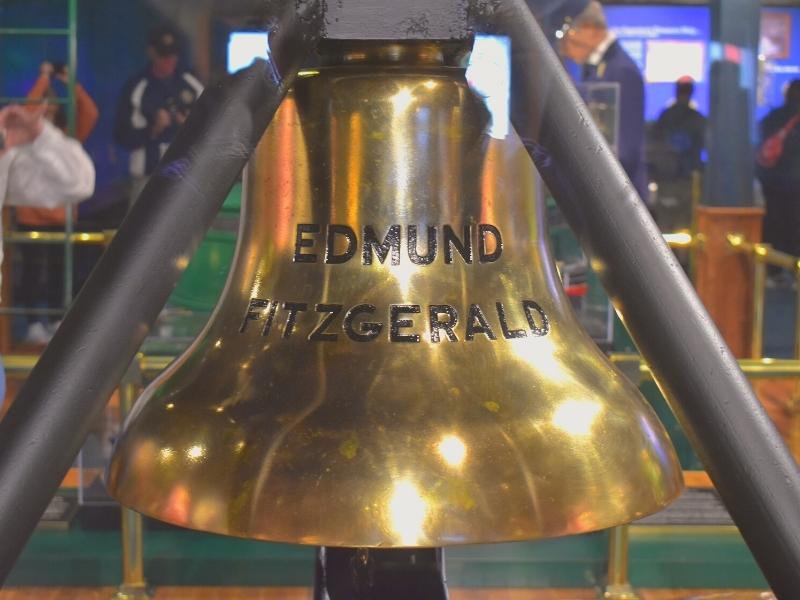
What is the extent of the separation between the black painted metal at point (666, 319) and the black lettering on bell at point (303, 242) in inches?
5.8

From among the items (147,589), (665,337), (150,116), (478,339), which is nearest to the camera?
(665,337)

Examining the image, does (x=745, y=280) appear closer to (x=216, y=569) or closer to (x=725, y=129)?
(x=725, y=129)

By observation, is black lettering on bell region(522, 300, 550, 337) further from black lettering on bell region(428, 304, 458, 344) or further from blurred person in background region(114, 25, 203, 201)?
blurred person in background region(114, 25, 203, 201)

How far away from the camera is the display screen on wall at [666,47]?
229 cm

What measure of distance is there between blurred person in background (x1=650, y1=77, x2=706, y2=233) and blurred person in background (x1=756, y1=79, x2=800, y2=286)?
0.56ft

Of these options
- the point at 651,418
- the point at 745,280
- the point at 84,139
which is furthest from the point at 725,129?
the point at 651,418

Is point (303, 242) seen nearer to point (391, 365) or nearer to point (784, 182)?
point (391, 365)

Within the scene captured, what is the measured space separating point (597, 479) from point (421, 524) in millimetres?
85

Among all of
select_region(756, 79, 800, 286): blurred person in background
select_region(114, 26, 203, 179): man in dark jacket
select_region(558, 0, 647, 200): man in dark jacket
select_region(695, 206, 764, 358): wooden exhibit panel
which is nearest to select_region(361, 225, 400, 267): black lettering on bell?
select_region(114, 26, 203, 179): man in dark jacket

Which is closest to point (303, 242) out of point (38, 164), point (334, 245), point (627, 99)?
point (334, 245)

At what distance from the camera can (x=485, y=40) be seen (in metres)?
0.50

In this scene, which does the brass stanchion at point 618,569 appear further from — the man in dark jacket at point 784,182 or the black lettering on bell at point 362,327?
the black lettering on bell at point 362,327

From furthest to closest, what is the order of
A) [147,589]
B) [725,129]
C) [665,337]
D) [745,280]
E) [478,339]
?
[745,280] < [725,129] < [147,589] < [478,339] < [665,337]

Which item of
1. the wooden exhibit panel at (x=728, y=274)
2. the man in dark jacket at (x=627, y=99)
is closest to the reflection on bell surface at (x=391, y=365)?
the man in dark jacket at (x=627, y=99)
